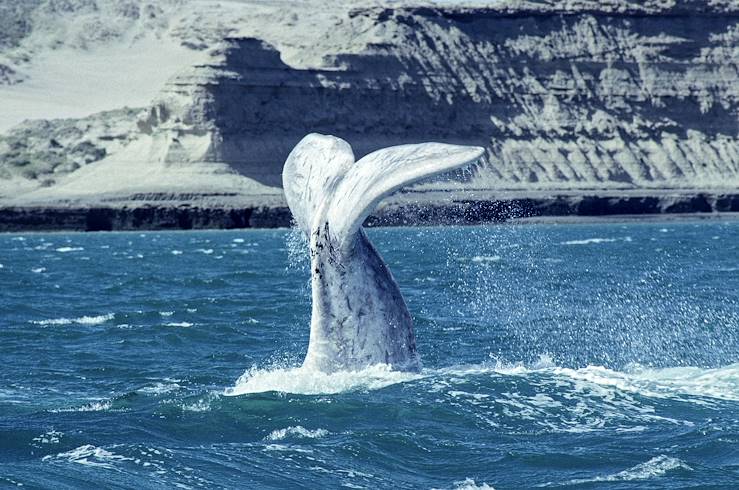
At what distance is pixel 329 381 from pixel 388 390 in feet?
2.24

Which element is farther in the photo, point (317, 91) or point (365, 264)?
point (317, 91)

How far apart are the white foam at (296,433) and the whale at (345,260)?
1.35 m

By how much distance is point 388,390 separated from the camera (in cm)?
1702

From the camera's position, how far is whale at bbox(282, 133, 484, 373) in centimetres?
1599

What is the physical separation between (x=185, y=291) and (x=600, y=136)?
71257mm

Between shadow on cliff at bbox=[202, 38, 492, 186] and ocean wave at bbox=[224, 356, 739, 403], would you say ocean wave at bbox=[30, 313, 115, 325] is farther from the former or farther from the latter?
shadow on cliff at bbox=[202, 38, 492, 186]

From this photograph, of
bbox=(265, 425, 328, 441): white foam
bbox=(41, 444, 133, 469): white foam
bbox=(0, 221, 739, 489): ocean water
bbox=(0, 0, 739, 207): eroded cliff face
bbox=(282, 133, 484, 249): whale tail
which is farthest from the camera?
bbox=(0, 0, 739, 207): eroded cliff face

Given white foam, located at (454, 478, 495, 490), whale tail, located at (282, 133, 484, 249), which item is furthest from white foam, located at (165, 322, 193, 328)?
white foam, located at (454, 478, 495, 490)

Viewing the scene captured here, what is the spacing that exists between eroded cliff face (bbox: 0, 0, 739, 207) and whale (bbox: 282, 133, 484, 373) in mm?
78626

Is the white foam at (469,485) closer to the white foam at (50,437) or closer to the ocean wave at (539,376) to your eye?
the ocean wave at (539,376)

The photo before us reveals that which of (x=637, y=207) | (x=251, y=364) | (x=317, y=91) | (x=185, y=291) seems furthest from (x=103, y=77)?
(x=251, y=364)

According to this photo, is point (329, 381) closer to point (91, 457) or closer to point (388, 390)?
point (388, 390)

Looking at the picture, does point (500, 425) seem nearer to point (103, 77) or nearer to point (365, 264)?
point (365, 264)

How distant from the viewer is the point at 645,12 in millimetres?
107500
